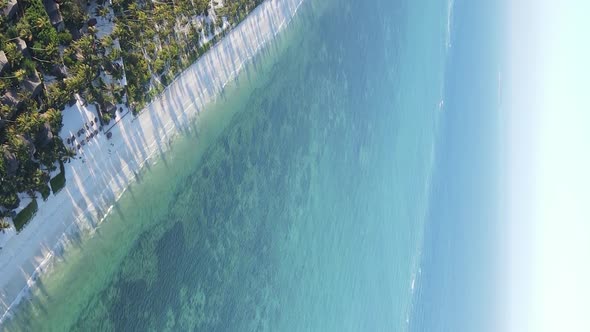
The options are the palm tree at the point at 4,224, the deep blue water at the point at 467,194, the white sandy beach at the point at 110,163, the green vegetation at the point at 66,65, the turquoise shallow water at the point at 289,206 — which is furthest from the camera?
the deep blue water at the point at 467,194

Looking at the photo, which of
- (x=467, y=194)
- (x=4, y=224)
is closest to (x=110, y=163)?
(x=4, y=224)

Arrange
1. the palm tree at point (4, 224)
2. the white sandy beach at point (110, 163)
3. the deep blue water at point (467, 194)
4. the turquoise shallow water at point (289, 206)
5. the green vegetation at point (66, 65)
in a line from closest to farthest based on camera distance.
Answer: the green vegetation at point (66, 65) → the palm tree at point (4, 224) → the white sandy beach at point (110, 163) → the turquoise shallow water at point (289, 206) → the deep blue water at point (467, 194)

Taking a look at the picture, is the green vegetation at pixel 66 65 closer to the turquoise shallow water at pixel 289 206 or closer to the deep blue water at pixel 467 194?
the turquoise shallow water at pixel 289 206

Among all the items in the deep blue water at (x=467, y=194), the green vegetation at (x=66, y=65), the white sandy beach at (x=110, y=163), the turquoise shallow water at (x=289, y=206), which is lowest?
the deep blue water at (x=467, y=194)

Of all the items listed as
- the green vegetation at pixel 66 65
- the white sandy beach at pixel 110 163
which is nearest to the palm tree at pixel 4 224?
the green vegetation at pixel 66 65

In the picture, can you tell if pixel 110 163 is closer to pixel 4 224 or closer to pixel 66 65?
pixel 66 65

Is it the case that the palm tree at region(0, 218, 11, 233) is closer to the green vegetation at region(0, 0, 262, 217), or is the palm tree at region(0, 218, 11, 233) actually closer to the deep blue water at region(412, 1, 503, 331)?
the green vegetation at region(0, 0, 262, 217)

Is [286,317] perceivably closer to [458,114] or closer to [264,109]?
[264,109]
